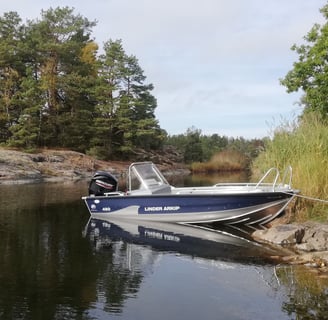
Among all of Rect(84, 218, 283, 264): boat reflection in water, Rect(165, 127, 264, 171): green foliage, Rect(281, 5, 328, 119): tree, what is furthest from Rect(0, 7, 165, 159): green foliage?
Rect(84, 218, 283, 264): boat reflection in water

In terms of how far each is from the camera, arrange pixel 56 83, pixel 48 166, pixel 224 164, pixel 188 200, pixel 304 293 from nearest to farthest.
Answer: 1. pixel 304 293
2. pixel 188 200
3. pixel 48 166
4. pixel 56 83
5. pixel 224 164

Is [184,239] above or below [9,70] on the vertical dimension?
below

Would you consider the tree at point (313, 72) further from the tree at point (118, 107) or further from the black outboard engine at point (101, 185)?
Result: the tree at point (118, 107)

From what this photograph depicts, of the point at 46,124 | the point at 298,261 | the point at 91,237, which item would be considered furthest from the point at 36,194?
the point at 46,124

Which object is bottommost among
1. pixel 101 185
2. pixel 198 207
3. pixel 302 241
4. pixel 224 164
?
pixel 302 241

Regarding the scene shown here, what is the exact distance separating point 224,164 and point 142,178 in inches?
1259

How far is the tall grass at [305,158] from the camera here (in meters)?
10.5

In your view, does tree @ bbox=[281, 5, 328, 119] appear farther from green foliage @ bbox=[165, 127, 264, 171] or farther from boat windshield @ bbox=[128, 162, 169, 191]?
green foliage @ bbox=[165, 127, 264, 171]

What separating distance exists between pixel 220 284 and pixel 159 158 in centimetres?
3853

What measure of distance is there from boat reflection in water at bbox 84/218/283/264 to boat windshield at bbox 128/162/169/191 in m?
1.01

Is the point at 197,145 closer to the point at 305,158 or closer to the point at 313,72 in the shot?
the point at 313,72

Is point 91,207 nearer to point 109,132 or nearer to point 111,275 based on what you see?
point 111,275

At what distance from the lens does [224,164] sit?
143 ft

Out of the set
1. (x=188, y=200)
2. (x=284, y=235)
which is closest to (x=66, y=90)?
(x=188, y=200)
